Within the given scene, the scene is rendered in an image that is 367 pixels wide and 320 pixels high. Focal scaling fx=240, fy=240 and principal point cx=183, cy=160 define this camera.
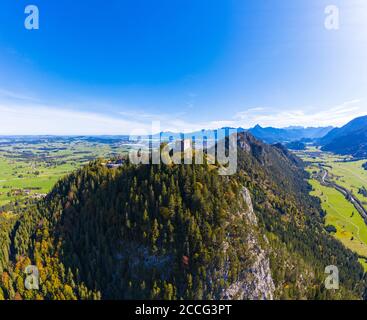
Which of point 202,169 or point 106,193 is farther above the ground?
point 202,169

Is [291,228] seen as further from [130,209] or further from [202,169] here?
[130,209]

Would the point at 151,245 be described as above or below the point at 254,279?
above

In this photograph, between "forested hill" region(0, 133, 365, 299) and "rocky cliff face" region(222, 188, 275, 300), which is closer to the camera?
"forested hill" region(0, 133, 365, 299)

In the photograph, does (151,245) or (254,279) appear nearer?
(151,245)
